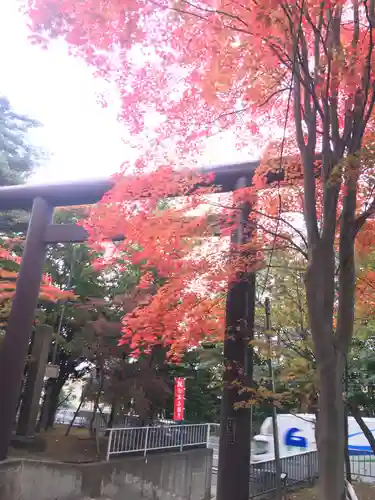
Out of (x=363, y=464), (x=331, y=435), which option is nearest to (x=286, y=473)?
Answer: (x=363, y=464)

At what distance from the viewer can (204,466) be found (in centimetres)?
1223

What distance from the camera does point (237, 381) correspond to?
568 cm

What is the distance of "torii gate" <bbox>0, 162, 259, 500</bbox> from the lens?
5.71 metres

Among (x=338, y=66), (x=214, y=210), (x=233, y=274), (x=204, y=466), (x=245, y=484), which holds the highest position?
(x=338, y=66)

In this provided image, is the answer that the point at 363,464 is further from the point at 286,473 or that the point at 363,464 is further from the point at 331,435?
the point at 331,435

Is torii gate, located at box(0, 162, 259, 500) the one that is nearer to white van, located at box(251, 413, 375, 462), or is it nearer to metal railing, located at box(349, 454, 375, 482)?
metal railing, located at box(349, 454, 375, 482)

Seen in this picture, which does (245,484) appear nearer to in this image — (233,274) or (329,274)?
(233,274)

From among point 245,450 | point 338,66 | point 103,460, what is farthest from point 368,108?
point 103,460

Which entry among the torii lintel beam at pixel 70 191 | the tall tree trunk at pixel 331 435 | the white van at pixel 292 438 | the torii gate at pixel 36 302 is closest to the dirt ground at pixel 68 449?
the torii gate at pixel 36 302

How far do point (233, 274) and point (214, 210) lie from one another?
3.28 ft

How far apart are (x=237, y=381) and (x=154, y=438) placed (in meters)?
6.05

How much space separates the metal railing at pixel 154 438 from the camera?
31.5 ft

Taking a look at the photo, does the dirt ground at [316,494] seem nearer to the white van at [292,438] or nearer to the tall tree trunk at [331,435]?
the white van at [292,438]

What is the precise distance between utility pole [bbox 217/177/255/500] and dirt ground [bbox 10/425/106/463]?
4.86 metres
